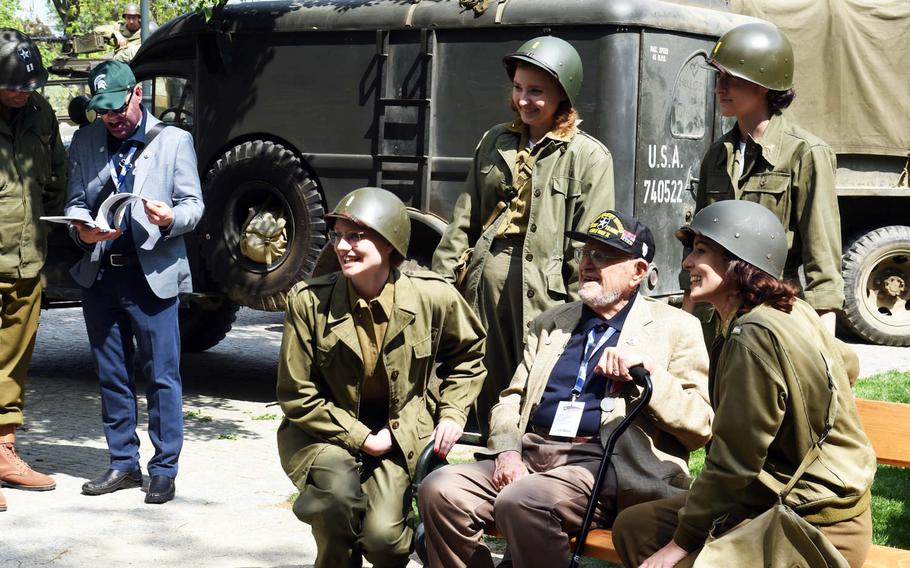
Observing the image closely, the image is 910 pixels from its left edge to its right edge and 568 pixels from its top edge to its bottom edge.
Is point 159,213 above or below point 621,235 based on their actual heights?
A: below

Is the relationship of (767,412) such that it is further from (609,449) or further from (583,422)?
(583,422)

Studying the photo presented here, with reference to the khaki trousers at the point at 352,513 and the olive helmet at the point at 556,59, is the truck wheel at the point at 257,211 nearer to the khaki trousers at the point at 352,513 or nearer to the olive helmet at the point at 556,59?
the olive helmet at the point at 556,59

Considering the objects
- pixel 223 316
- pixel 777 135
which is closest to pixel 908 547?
pixel 777 135

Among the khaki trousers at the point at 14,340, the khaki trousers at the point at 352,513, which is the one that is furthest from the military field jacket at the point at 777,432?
the khaki trousers at the point at 14,340

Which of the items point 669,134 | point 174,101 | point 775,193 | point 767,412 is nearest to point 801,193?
point 775,193

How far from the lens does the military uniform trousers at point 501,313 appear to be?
18.7 ft

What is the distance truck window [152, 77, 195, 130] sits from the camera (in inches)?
376

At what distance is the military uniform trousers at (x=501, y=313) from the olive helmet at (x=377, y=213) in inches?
37.7

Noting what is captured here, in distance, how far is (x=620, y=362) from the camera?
4.41 meters

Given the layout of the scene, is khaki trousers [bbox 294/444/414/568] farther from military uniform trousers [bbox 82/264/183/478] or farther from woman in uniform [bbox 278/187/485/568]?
military uniform trousers [bbox 82/264/183/478]

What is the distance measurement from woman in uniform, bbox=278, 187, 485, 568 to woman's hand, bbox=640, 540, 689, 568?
1.01 m

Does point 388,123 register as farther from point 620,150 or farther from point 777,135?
point 777,135

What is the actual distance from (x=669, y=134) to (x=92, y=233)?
11.8ft

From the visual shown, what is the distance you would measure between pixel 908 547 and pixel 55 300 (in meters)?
6.68
